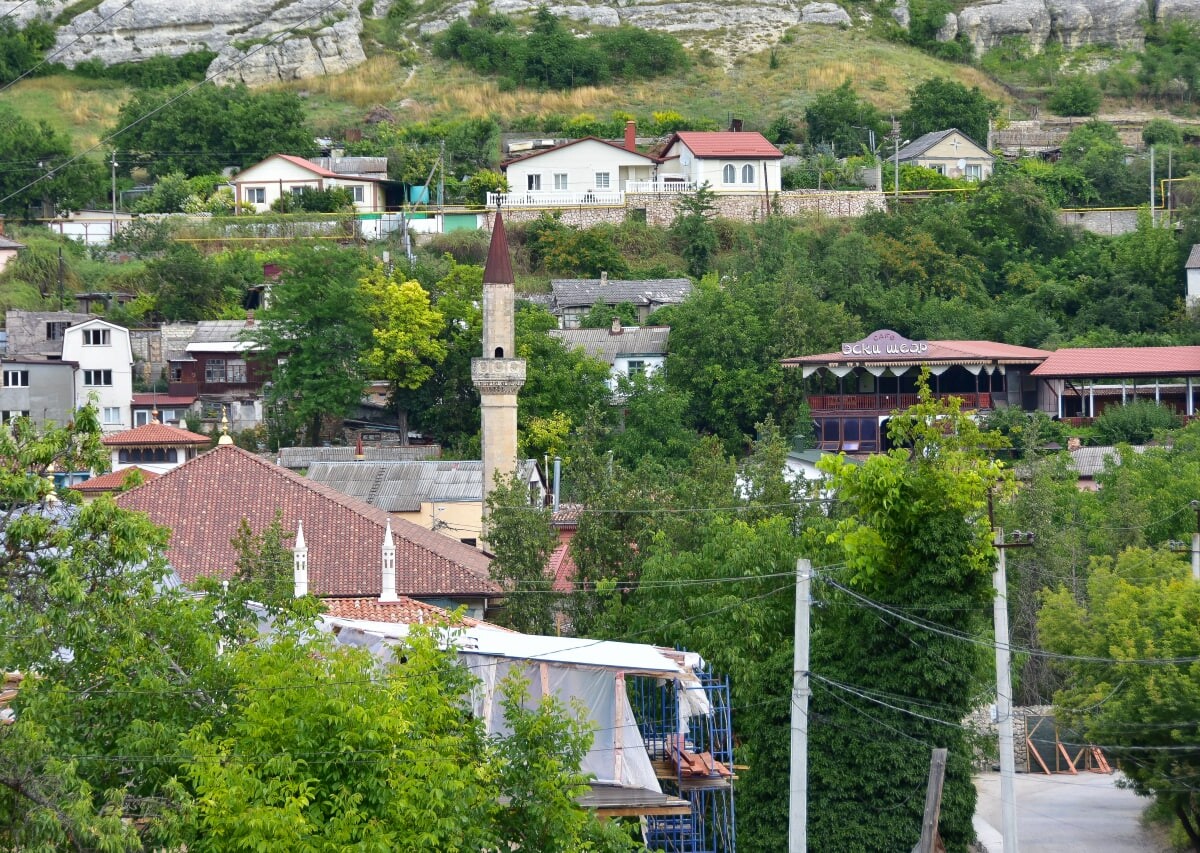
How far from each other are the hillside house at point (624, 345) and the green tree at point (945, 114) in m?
24.6

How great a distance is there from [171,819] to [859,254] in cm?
5805

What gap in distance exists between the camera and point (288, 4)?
11550 cm

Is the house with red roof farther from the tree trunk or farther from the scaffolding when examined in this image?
the tree trunk

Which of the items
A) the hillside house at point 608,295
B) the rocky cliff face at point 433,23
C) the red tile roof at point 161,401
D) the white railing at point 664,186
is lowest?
the red tile roof at point 161,401

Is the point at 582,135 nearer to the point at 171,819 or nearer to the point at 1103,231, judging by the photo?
the point at 1103,231

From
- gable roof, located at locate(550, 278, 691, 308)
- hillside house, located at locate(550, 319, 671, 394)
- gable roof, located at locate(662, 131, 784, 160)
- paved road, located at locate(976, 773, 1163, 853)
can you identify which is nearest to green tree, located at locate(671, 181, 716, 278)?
gable roof, located at locate(662, 131, 784, 160)

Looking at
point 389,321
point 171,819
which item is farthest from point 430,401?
point 171,819

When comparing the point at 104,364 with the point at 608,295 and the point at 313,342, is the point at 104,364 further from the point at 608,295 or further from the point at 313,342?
the point at 608,295

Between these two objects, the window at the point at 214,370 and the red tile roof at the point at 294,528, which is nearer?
the red tile roof at the point at 294,528

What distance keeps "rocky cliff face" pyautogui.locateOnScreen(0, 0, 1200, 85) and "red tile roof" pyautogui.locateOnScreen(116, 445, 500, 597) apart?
204 feet

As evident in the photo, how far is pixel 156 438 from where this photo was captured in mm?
64188

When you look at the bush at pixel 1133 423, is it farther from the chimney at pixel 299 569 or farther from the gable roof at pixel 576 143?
the chimney at pixel 299 569

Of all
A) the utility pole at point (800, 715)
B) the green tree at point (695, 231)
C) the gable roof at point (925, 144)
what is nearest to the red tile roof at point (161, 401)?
the green tree at point (695, 231)

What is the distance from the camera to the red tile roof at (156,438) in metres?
63.8
